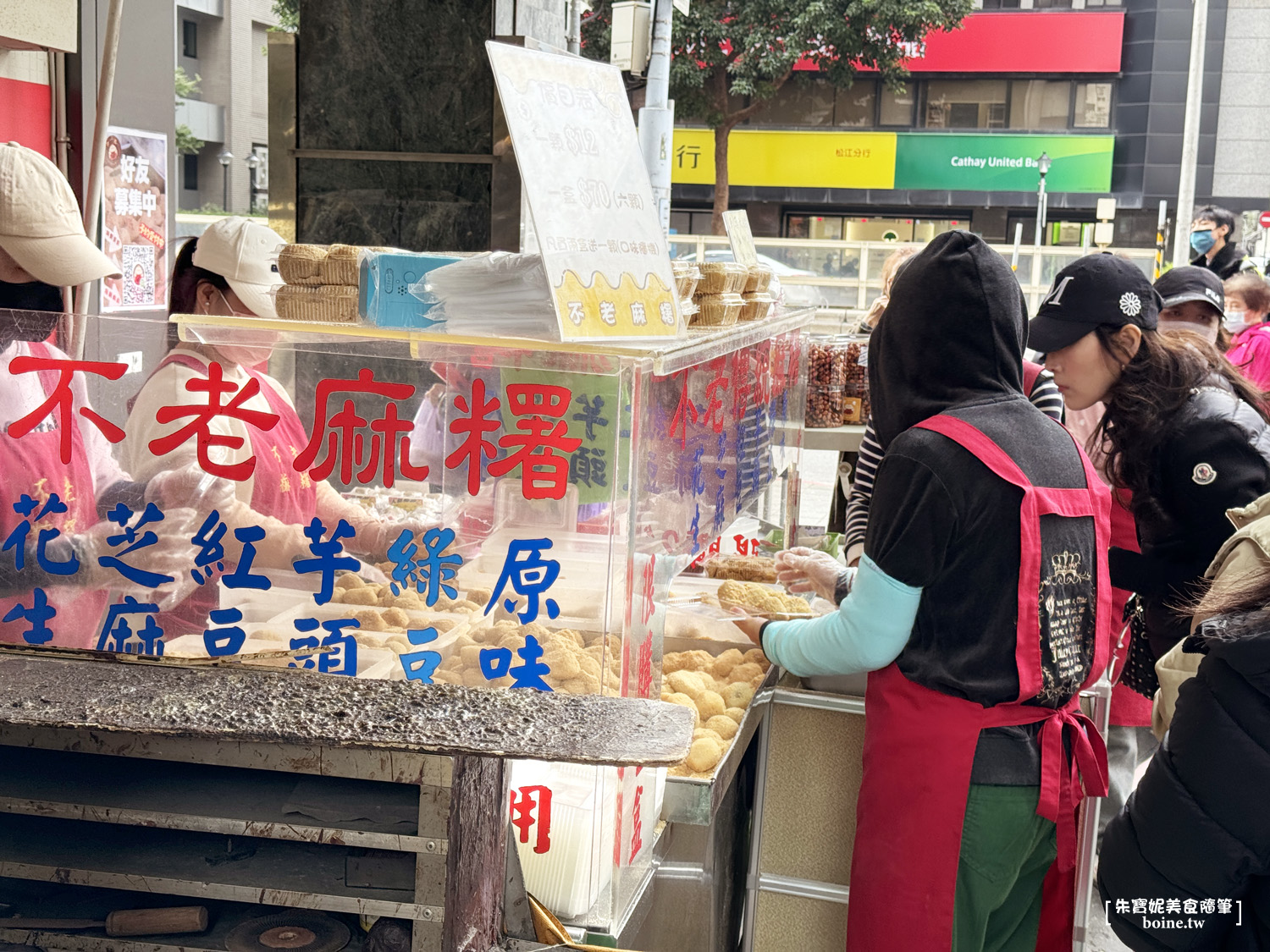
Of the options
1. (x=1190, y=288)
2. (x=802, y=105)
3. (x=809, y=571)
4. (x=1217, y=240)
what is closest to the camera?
(x=809, y=571)

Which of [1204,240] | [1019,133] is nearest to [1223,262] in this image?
[1204,240]

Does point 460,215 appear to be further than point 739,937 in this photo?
Yes

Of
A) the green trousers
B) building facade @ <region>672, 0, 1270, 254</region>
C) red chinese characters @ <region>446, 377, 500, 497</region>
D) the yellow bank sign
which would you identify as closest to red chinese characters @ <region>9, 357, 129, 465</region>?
red chinese characters @ <region>446, 377, 500, 497</region>

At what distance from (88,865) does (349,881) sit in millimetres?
316

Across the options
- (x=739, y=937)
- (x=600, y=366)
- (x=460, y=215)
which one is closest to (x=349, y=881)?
(x=600, y=366)

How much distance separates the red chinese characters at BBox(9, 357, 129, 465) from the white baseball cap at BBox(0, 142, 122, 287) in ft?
2.88

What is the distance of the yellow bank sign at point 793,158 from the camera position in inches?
1048

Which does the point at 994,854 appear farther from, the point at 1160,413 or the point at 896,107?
the point at 896,107

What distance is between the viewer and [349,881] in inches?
55.6

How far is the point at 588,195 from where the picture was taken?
2.14 meters

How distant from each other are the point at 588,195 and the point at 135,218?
4.88 meters

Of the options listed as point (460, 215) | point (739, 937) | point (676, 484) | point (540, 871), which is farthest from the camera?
point (460, 215)

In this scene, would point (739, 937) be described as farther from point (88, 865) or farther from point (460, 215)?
point (460, 215)

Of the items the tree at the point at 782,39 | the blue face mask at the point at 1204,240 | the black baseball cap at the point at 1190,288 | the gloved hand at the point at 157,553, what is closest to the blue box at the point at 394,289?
the gloved hand at the point at 157,553
